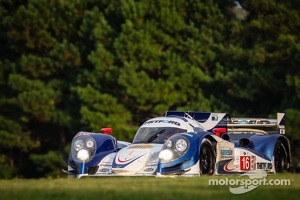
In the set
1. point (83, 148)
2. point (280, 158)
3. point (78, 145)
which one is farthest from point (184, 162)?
point (280, 158)

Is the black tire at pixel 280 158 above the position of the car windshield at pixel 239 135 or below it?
below

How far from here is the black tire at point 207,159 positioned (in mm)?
13637

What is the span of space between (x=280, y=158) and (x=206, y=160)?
124 inches

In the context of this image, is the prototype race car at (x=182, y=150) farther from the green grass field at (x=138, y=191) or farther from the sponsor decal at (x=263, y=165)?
the green grass field at (x=138, y=191)

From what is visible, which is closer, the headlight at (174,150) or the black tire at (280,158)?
the headlight at (174,150)

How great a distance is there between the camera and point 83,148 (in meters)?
15.0

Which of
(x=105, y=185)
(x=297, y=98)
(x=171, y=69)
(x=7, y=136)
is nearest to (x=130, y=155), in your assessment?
(x=105, y=185)

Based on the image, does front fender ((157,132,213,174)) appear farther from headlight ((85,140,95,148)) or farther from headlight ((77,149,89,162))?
headlight ((85,140,95,148))

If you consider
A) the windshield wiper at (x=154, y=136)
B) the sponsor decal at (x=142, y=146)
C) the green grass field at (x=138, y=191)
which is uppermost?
the windshield wiper at (x=154, y=136)

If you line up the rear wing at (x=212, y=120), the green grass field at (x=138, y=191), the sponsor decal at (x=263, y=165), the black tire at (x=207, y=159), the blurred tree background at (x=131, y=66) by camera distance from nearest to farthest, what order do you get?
1. the green grass field at (x=138, y=191)
2. the black tire at (x=207, y=159)
3. the sponsor decal at (x=263, y=165)
4. the rear wing at (x=212, y=120)
5. the blurred tree background at (x=131, y=66)

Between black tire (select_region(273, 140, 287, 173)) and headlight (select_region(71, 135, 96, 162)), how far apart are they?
3.97m

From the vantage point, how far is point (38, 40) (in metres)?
43.9

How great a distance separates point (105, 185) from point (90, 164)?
4887 mm

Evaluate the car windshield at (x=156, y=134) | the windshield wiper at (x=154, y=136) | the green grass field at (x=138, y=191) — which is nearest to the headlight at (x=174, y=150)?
the car windshield at (x=156, y=134)
